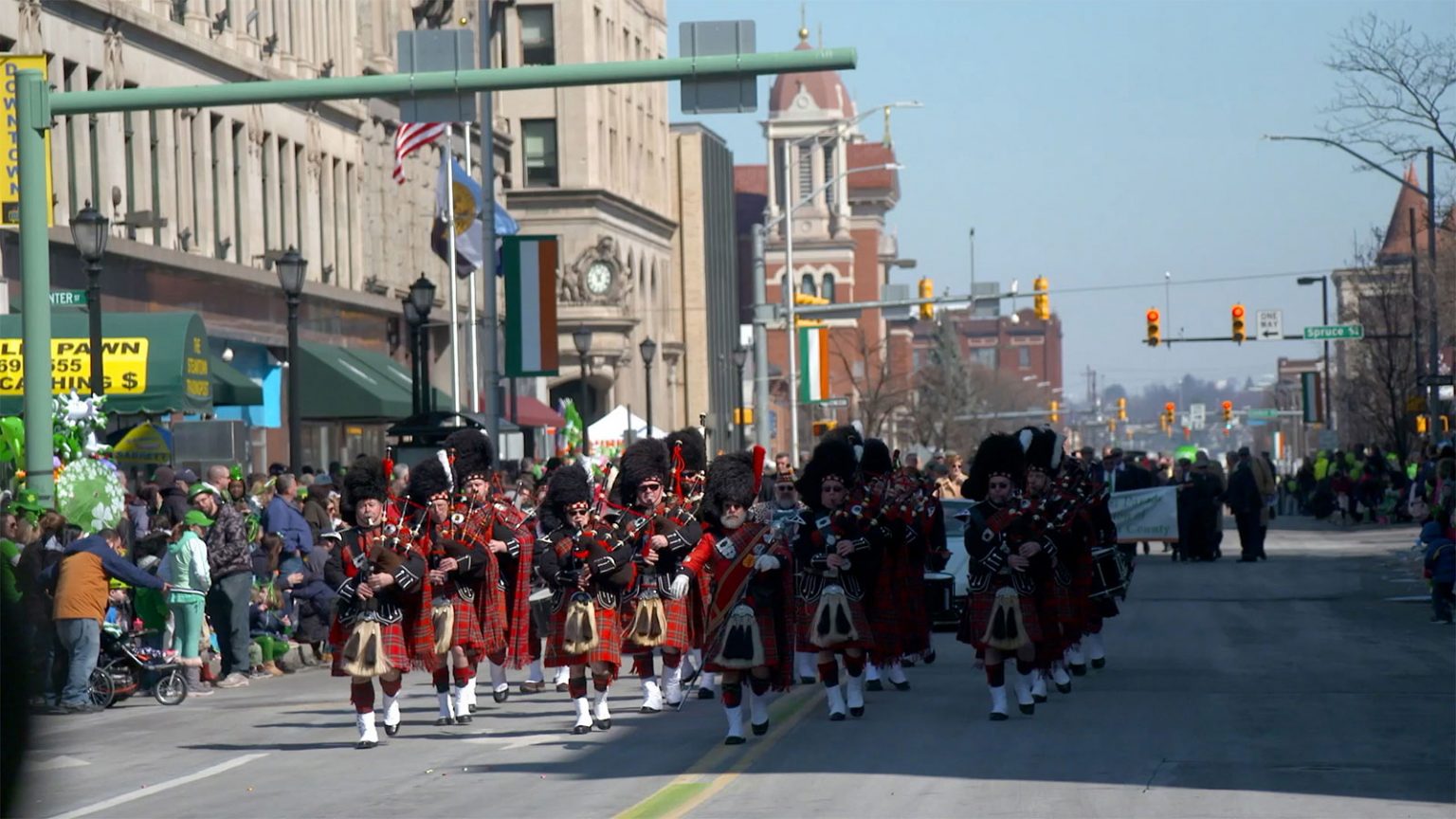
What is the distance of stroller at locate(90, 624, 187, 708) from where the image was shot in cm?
1766

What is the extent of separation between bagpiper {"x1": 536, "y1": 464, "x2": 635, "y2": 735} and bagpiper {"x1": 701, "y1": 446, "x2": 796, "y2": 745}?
0.65 m

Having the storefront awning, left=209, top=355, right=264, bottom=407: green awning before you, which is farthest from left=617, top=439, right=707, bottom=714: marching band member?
the storefront awning

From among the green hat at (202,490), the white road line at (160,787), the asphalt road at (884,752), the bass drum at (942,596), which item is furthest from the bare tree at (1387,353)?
the white road line at (160,787)

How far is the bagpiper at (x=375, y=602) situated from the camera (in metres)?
13.9

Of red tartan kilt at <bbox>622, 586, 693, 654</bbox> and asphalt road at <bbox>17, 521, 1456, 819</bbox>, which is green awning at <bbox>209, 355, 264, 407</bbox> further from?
red tartan kilt at <bbox>622, 586, 693, 654</bbox>

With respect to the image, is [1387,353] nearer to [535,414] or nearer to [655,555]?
[535,414]

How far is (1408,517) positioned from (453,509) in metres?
40.0

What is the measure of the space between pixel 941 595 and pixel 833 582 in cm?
699

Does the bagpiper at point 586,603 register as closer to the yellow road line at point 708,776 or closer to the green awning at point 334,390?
the yellow road line at point 708,776

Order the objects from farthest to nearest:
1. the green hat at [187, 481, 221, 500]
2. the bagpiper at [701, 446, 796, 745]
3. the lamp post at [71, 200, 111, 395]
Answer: the lamp post at [71, 200, 111, 395], the green hat at [187, 481, 221, 500], the bagpiper at [701, 446, 796, 745]

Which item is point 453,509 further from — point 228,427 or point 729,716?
point 228,427

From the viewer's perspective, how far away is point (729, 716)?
13656 millimetres

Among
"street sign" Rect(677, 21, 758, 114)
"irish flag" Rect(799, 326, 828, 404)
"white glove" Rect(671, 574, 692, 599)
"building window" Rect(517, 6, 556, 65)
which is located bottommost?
"white glove" Rect(671, 574, 692, 599)

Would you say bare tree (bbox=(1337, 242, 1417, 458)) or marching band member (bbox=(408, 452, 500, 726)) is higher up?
bare tree (bbox=(1337, 242, 1417, 458))
